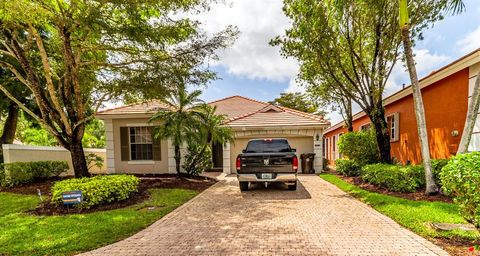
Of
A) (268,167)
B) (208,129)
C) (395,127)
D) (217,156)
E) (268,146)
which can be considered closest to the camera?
(268,167)

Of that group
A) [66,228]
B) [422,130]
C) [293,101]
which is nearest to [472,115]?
[422,130]

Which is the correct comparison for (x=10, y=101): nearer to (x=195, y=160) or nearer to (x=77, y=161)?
(x=77, y=161)

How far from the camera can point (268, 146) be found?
1005 centimetres

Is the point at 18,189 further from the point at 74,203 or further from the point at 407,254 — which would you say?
the point at 407,254

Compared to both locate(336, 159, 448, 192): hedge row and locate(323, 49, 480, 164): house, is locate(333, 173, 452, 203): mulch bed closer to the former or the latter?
locate(336, 159, 448, 192): hedge row

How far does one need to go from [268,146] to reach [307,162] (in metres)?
5.03

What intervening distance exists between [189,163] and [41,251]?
7.79 m

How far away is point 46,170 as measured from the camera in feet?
37.3

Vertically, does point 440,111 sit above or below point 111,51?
below

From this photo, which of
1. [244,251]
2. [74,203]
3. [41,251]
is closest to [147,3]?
[74,203]

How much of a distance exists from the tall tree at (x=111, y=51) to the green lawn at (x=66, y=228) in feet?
10.00

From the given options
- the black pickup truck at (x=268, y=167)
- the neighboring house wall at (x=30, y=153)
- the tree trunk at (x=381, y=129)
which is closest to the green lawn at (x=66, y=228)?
the black pickup truck at (x=268, y=167)

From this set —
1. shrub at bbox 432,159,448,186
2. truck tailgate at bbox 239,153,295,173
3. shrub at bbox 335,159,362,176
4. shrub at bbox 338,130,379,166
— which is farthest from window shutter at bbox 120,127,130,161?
shrub at bbox 432,159,448,186

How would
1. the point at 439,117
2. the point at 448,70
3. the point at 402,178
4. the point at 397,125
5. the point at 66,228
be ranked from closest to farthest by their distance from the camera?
the point at 66,228
the point at 402,178
the point at 448,70
the point at 439,117
the point at 397,125
